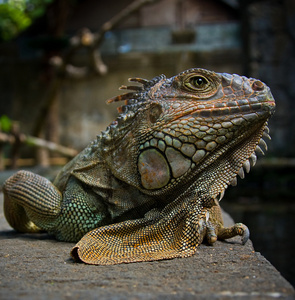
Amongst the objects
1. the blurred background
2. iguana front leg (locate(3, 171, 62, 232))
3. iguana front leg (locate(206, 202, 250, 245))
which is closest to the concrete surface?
iguana front leg (locate(206, 202, 250, 245))

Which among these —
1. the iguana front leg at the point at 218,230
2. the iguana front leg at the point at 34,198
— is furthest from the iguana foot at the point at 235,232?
the iguana front leg at the point at 34,198

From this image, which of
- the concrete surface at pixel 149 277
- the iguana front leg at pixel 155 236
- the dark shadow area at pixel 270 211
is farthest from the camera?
the dark shadow area at pixel 270 211

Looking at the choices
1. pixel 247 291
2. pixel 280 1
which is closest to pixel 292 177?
pixel 280 1

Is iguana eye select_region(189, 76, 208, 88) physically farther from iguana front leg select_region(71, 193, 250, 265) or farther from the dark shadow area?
the dark shadow area

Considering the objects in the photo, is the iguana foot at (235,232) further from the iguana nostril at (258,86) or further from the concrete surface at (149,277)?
the iguana nostril at (258,86)

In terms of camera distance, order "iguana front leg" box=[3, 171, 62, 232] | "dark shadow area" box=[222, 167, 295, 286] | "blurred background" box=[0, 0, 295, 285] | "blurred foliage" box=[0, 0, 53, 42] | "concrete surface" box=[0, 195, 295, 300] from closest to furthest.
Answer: "concrete surface" box=[0, 195, 295, 300] < "iguana front leg" box=[3, 171, 62, 232] < "dark shadow area" box=[222, 167, 295, 286] < "blurred foliage" box=[0, 0, 53, 42] < "blurred background" box=[0, 0, 295, 285]

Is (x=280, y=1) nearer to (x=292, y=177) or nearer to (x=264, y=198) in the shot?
(x=292, y=177)
